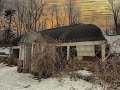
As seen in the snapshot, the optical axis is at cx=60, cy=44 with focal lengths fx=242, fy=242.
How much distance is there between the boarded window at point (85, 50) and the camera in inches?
674

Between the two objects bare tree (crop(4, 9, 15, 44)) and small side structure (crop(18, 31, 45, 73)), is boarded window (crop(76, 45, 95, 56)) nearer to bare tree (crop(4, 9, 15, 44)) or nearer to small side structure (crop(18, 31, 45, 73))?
small side structure (crop(18, 31, 45, 73))

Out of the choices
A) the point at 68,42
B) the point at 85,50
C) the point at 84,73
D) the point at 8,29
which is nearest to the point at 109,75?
the point at 84,73

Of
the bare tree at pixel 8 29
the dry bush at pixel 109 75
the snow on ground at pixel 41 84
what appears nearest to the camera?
the dry bush at pixel 109 75

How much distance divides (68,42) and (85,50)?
1491 mm

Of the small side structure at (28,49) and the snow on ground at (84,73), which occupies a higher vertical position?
the small side structure at (28,49)

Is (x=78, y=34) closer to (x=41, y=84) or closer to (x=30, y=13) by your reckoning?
(x=41, y=84)

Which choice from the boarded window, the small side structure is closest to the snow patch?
the boarded window

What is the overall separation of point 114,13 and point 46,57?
38843 mm

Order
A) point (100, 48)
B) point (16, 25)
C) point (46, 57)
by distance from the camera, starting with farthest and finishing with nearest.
Result: point (16, 25), point (100, 48), point (46, 57)

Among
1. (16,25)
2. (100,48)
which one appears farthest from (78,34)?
(16,25)

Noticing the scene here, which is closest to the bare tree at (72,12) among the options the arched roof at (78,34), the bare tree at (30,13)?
the bare tree at (30,13)

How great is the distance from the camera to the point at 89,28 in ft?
62.8

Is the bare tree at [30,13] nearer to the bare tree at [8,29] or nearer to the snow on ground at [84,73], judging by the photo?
the bare tree at [8,29]

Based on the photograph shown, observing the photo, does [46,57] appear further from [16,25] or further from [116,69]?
[16,25]
